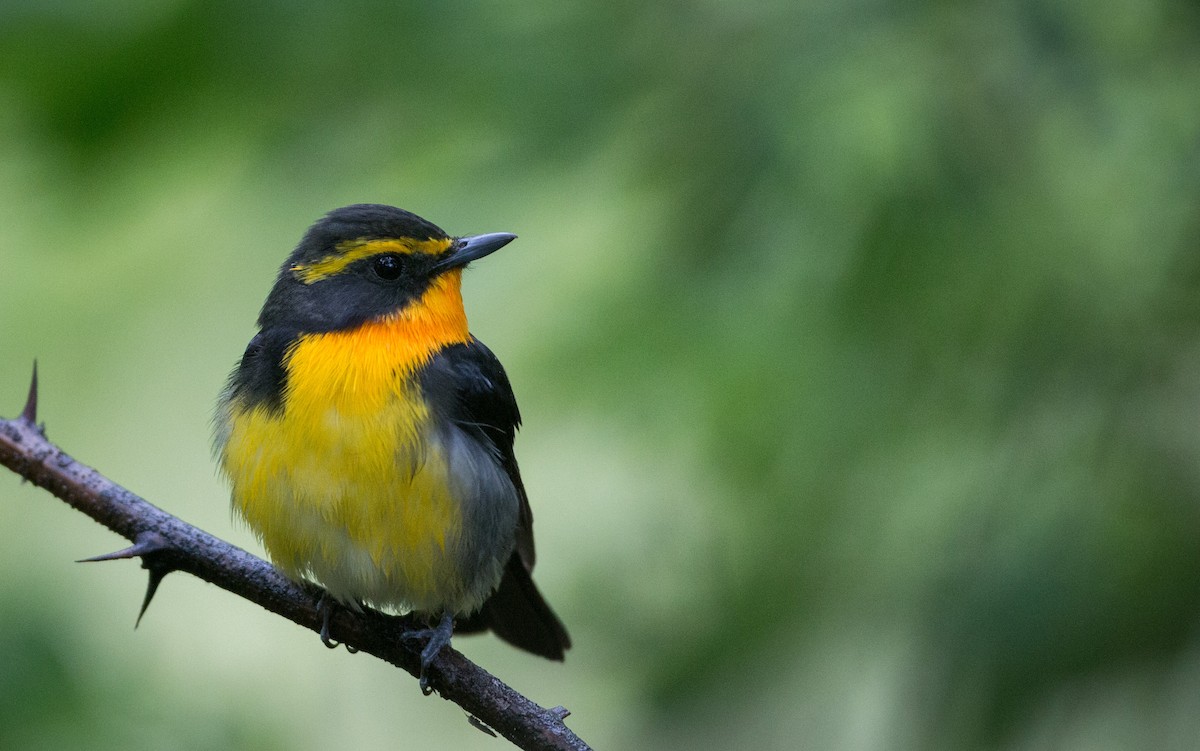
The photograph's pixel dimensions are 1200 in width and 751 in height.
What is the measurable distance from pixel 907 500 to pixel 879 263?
656 millimetres

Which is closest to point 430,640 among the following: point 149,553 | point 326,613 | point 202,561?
point 326,613

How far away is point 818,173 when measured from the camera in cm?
375

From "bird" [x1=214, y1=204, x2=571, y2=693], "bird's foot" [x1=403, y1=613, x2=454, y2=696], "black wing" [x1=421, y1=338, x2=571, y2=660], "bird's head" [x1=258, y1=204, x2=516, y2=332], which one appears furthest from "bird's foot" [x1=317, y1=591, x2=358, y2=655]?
"bird's head" [x1=258, y1=204, x2=516, y2=332]

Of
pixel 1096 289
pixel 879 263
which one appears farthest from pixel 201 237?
pixel 1096 289

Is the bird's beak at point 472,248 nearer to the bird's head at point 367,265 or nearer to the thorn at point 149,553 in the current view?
the bird's head at point 367,265

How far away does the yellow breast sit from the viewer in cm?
365

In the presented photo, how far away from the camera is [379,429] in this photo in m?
3.68

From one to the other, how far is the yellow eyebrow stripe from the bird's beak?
0.14 ft

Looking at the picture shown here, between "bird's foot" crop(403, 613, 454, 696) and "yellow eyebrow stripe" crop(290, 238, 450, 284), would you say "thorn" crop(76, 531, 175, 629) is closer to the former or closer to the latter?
"bird's foot" crop(403, 613, 454, 696)

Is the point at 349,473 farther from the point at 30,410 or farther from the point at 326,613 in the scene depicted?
the point at 30,410

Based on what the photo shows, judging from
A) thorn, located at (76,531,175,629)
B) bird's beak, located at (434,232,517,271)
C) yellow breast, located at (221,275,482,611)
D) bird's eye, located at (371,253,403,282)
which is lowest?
thorn, located at (76,531,175,629)

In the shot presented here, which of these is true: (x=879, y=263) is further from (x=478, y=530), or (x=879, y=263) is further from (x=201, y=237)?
(x=201, y=237)

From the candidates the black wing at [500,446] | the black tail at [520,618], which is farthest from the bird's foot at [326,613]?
the black tail at [520,618]

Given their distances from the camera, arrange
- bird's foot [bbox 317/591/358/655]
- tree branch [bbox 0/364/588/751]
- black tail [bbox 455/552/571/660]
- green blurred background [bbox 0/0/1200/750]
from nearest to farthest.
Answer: tree branch [bbox 0/364/588/751], bird's foot [bbox 317/591/358/655], green blurred background [bbox 0/0/1200/750], black tail [bbox 455/552/571/660]
